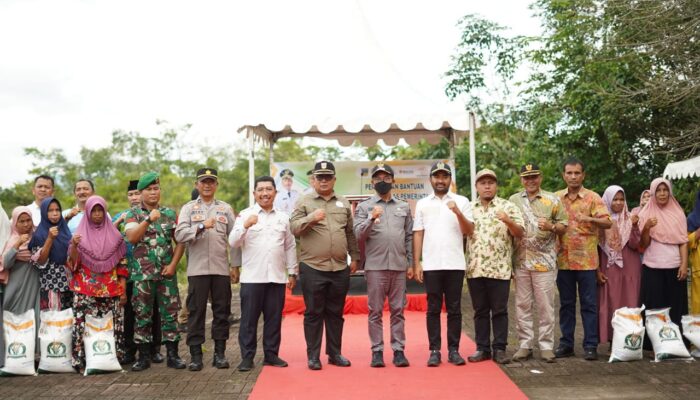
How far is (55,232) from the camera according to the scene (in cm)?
610

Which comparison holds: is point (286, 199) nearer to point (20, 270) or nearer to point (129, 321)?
point (129, 321)

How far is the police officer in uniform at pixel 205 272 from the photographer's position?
6215 mm

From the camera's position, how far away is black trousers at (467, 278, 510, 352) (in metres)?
6.29

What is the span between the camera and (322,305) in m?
6.26

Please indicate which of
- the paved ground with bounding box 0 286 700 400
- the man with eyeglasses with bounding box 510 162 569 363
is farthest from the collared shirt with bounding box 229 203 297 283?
the man with eyeglasses with bounding box 510 162 569 363

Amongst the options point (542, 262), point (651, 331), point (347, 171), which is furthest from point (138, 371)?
point (347, 171)

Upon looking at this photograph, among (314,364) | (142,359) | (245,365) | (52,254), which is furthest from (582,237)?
(52,254)

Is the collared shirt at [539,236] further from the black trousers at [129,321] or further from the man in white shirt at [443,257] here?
the black trousers at [129,321]

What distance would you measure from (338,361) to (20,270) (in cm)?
295

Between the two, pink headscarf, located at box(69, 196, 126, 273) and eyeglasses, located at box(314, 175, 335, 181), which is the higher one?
eyeglasses, located at box(314, 175, 335, 181)

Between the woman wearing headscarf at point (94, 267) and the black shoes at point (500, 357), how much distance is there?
3.31 meters

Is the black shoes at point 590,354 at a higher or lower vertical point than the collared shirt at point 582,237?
lower

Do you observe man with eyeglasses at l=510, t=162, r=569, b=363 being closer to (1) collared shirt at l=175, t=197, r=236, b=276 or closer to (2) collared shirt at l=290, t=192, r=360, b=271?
(2) collared shirt at l=290, t=192, r=360, b=271

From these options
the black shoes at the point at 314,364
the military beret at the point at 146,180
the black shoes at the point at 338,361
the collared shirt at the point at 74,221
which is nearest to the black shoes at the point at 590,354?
the black shoes at the point at 338,361
